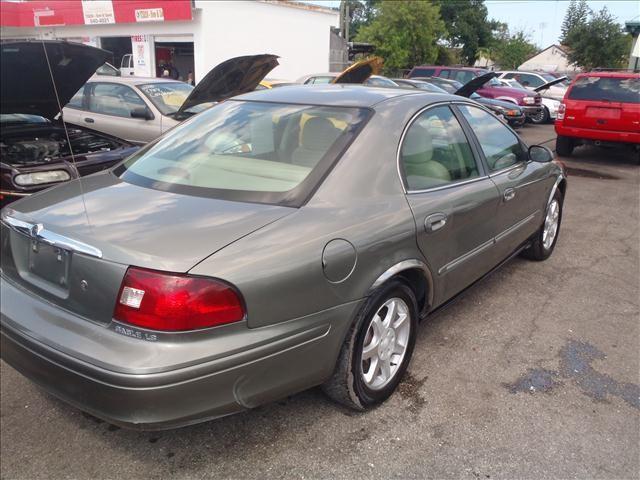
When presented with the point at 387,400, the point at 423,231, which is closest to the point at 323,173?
the point at 423,231

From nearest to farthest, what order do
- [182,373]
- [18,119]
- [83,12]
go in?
[182,373] → [18,119] → [83,12]

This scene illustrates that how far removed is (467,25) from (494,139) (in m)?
48.9

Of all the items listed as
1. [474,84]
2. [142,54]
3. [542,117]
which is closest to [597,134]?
[474,84]

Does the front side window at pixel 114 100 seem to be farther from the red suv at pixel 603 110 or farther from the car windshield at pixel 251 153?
the red suv at pixel 603 110

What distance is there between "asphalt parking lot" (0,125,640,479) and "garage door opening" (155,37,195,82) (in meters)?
19.1

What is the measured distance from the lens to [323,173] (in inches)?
102

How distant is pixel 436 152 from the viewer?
3.26 meters

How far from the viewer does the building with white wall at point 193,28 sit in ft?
65.6

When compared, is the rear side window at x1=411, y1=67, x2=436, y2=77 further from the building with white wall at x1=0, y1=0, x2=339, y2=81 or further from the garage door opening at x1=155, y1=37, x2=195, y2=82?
the garage door opening at x1=155, y1=37, x2=195, y2=82

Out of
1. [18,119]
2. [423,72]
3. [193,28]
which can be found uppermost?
[193,28]

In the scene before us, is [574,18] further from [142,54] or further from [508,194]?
[508,194]

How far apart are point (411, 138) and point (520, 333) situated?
1.61 m

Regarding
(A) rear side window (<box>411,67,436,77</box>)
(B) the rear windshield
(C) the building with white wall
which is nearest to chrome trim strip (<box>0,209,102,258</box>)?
(B) the rear windshield

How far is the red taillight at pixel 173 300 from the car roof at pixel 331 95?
4.76ft
